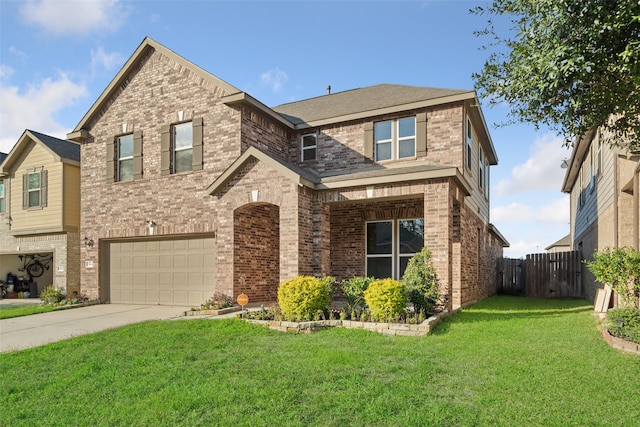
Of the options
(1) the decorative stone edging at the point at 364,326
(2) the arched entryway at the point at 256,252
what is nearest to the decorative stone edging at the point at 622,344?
(1) the decorative stone edging at the point at 364,326

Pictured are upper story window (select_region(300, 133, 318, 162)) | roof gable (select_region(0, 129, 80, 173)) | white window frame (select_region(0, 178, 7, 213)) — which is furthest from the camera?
white window frame (select_region(0, 178, 7, 213))

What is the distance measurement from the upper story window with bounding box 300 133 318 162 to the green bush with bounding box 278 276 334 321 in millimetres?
6055

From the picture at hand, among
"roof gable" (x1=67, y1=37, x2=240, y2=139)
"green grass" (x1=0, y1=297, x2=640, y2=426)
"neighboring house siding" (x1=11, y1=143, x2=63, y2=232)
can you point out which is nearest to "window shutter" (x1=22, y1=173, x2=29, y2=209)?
"neighboring house siding" (x1=11, y1=143, x2=63, y2=232)

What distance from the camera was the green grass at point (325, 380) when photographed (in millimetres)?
4555

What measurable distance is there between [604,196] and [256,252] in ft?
33.3

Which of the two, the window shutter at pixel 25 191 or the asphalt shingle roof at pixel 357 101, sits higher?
the asphalt shingle roof at pixel 357 101

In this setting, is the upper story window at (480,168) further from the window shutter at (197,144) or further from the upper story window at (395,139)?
the window shutter at (197,144)

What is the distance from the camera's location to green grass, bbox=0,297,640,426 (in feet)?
14.9

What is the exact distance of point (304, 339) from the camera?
792 centimetres

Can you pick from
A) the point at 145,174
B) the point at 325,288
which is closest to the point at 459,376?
the point at 325,288

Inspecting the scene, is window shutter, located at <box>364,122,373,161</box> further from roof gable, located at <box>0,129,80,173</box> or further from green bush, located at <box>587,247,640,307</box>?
roof gable, located at <box>0,129,80,173</box>

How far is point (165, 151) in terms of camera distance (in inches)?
563

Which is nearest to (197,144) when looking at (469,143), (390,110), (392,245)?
(390,110)

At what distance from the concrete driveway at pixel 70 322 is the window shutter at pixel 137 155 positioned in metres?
4.39
